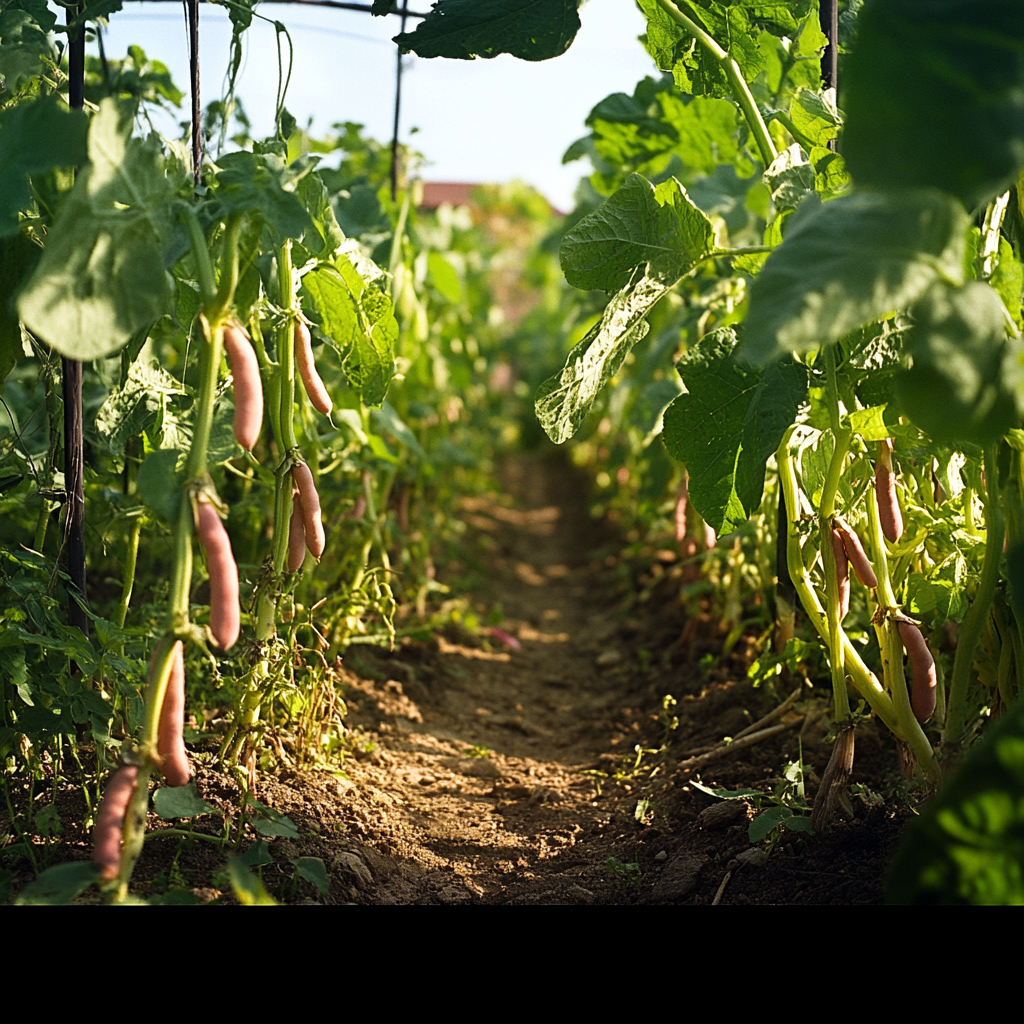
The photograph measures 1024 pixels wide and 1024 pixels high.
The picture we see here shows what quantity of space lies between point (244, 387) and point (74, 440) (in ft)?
1.67

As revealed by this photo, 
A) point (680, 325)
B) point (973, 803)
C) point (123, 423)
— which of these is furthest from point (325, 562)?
point (973, 803)

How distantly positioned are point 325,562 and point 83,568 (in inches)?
35.8

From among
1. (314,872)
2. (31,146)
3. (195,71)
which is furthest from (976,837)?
(195,71)

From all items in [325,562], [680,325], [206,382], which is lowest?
[325,562]

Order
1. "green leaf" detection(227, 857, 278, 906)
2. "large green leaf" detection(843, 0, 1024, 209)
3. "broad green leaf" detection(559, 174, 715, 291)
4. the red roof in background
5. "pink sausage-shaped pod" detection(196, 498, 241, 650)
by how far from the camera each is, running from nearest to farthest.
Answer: "large green leaf" detection(843, 0, 1024, 209) → "green leaf" detection(227, 857, 278, 906) → "pink sausage-shaped pod" detection(196, 498, 241, 650) → "broad green leaf" detection(559, 174, 715, 291) → the red roof in background

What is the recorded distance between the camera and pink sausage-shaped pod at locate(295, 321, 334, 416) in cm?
127

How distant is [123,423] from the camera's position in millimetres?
1512

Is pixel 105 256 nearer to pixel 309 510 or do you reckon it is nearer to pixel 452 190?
pixel 309 510

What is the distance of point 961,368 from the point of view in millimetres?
858

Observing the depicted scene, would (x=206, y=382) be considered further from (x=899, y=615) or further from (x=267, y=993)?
(x=899, y=615)

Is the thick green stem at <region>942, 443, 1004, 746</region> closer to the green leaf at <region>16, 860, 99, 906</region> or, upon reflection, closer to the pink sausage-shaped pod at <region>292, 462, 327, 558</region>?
the pink sausage-shaped pod at <region>292, 462, 327, 558</region>

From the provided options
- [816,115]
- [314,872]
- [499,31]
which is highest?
[499,31]

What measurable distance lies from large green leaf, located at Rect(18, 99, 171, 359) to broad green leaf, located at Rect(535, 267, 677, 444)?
1.83ft

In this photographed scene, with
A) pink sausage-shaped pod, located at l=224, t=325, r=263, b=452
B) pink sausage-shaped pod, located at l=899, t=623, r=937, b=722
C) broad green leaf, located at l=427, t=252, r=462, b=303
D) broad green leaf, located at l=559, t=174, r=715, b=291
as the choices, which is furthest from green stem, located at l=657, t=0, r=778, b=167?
broad green leaf, located at l=427, t=252, r=462, b=303
